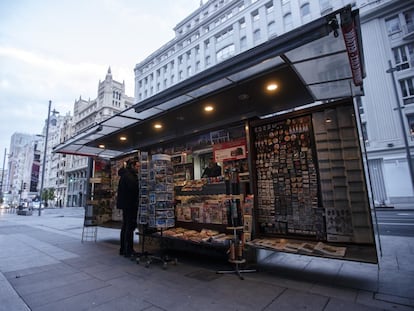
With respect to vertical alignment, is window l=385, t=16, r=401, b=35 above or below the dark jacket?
above

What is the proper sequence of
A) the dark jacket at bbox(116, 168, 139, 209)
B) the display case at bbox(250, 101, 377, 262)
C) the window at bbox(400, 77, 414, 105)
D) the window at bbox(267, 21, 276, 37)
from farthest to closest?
the window at bbox(267, 21, 276, 37) → the window at bbox(400, 77, 414, 105) → the dark jacket at bbox(116, 168, 139, 209) → the display case at bbox(250, 101, 377, 262)

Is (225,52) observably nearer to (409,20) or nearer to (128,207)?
(409,20)

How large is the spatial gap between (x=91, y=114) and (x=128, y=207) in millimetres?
53248

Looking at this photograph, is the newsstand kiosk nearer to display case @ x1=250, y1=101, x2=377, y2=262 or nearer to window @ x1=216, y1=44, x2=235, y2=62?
display case @ x1=250, y1=101, x2=377, y2=262

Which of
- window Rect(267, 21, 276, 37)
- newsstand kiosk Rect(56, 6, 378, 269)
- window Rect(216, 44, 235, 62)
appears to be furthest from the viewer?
window Rect(216, 44, 235, 62)

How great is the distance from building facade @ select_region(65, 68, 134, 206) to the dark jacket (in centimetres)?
4571

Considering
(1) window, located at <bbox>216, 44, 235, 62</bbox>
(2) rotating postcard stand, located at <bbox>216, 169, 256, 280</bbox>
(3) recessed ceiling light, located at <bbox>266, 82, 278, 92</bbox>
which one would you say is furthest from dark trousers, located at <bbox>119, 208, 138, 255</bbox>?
(1) window, located at <bbox>216, 44, 235, 62</bbox>

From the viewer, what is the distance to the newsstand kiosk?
3166 mm

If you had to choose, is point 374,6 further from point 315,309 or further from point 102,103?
point 102,103

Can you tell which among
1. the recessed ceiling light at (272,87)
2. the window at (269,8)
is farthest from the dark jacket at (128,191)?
the window at (269,8)

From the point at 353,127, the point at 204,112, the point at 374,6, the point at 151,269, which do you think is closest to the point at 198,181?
the point at 204,112

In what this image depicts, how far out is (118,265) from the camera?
4.32 meters

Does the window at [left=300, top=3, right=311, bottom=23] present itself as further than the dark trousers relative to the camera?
Yes

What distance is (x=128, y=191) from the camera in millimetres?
5188
